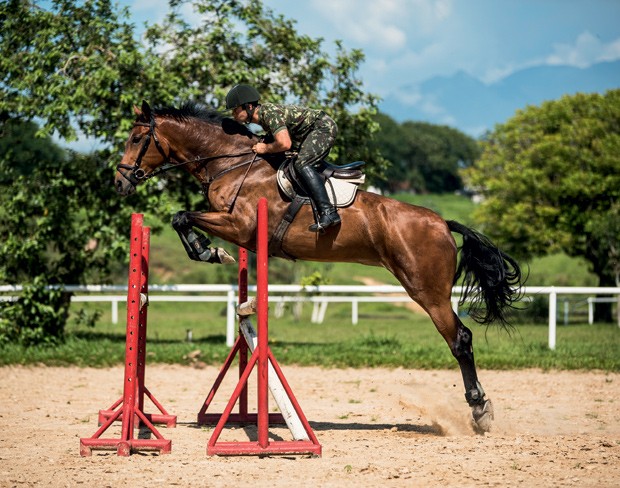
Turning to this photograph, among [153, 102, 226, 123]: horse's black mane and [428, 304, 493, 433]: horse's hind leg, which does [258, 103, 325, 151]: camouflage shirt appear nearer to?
[153, 102, 226, 123]: horse's black mane

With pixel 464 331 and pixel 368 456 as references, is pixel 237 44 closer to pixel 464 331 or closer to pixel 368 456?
pixel 464 331

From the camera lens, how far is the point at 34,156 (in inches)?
552

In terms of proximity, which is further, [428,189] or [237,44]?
[428,189]

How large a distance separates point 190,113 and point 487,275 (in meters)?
3.25

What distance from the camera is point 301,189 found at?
6891mm

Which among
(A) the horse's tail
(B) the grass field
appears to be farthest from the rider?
(B) the grass field

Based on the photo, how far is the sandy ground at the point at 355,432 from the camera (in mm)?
5219

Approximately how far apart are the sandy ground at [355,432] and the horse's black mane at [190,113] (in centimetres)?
293

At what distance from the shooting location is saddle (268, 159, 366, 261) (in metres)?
6.87

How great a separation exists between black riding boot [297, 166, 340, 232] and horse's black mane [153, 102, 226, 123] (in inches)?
48.9

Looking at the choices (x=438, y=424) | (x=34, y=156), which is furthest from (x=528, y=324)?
(x=438, y=424)

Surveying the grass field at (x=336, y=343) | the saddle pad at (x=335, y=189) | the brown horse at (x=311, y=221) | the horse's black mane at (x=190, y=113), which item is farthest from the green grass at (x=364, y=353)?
the horse's black mane at (x=190, y=113)

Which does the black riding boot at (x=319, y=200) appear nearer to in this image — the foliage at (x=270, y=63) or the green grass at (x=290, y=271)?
the foliage at (x=270, y=63)

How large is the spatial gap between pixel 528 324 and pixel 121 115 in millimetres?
14948
